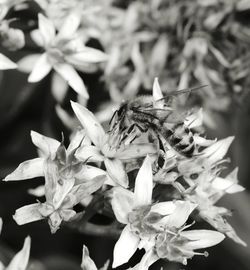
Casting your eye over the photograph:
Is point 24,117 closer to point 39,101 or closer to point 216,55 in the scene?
point 39,101

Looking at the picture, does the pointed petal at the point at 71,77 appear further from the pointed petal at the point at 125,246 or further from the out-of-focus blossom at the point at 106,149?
the pointed petal at the point at 125,246

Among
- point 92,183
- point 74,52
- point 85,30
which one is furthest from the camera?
point 85,30

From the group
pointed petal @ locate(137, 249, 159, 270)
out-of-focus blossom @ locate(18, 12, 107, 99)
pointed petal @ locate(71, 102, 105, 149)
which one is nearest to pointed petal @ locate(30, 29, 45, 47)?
out-of-focus blossom @ locate(18, 12, 107, 99)

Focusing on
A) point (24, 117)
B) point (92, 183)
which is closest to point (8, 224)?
point (24, 117)

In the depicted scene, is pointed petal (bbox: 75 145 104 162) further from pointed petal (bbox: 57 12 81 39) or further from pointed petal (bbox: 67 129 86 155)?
pointed petal (bbox: 57 12 81 39)

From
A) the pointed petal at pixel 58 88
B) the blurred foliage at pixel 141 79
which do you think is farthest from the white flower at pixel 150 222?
the pointed petal at pixel 58 88

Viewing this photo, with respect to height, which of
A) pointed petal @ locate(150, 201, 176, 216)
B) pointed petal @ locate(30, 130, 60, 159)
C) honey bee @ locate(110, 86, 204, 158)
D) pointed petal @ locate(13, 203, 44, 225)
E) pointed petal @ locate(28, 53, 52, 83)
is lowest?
pointed petal @ locate(150, 201, 176, 216)

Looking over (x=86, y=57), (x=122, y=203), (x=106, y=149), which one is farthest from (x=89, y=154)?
(x=86, y=57)
